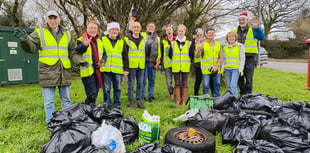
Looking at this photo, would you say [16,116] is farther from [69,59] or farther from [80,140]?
[80,140]

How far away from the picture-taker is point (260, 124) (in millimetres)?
2875

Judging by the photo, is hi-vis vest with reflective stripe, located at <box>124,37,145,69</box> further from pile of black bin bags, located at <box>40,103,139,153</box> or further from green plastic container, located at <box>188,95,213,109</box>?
green plastic container, located at <box>188,95,213,109</box>

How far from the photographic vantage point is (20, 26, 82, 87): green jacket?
10.3 feet

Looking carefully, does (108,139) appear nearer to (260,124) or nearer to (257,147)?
(257,147)

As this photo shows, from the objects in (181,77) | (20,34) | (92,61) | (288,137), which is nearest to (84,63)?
(92,61)

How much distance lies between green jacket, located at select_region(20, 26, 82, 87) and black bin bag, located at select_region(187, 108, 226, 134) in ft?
7.36

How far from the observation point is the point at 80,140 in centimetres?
239

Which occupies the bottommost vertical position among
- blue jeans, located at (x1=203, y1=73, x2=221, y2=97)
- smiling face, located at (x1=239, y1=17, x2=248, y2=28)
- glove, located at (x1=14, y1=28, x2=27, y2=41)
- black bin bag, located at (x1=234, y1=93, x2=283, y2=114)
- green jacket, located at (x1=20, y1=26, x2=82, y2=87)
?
black bin bag, located at (x1=234, y1=93, x2=283, y2=114)

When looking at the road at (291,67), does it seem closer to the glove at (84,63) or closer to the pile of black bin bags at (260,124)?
the pile of black bin bags at (260,124)

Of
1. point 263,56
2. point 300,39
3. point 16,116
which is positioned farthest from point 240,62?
point 300,39

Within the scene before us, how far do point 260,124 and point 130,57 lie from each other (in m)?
2.82

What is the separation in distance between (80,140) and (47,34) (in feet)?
6.23

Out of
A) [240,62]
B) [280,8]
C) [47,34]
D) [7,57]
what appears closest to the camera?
[47,34]

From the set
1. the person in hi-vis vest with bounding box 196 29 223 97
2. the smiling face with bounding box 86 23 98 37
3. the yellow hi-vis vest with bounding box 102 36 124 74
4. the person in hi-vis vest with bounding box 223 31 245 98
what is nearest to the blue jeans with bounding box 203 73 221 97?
the person in hi-vis vest with bounding box 196 29 223 97
